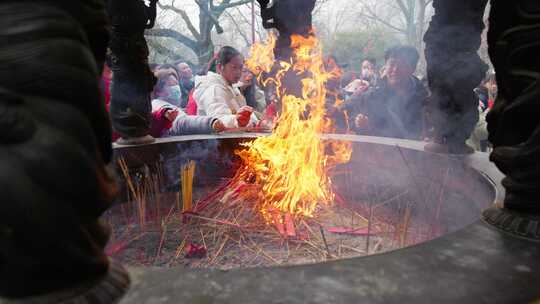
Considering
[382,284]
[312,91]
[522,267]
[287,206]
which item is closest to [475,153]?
[287,206]

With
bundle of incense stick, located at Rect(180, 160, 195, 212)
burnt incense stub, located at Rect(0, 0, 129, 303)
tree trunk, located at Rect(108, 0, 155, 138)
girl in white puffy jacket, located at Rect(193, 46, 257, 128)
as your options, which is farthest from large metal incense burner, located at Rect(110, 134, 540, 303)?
girl in white puffy jacket, located at Rect(193, 46, 257, 128)

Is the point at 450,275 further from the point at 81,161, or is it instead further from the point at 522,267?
the point at 81,161

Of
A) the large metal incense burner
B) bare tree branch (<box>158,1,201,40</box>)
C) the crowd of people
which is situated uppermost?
bare tree branch (<box>158,1,201,40</box>)

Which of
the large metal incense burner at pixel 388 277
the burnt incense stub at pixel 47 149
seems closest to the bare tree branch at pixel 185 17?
the large metal incense burner at pixel 388 277

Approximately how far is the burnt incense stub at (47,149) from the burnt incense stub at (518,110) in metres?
1.78

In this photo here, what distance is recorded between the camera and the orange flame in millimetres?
4188

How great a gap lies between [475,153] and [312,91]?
7.36 ft

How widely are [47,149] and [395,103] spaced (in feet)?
18.2

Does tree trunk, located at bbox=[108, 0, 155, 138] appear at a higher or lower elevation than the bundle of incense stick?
higher

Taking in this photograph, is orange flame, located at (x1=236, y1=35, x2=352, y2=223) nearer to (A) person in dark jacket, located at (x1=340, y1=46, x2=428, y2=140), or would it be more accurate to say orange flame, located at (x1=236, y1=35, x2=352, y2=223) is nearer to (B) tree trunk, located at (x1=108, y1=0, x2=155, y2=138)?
(A) person in dark jacket, located at (x1=340, y1=46, x2=428, y2=140)

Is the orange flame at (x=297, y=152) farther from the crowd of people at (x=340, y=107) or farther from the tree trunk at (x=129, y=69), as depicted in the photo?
the tree trunk at (x=129, y=69)

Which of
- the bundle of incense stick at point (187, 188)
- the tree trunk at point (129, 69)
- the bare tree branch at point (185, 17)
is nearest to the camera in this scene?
the bundle of incense stick at point (187, 188)

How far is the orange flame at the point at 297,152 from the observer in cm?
419

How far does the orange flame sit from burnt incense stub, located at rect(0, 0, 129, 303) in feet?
8.92
